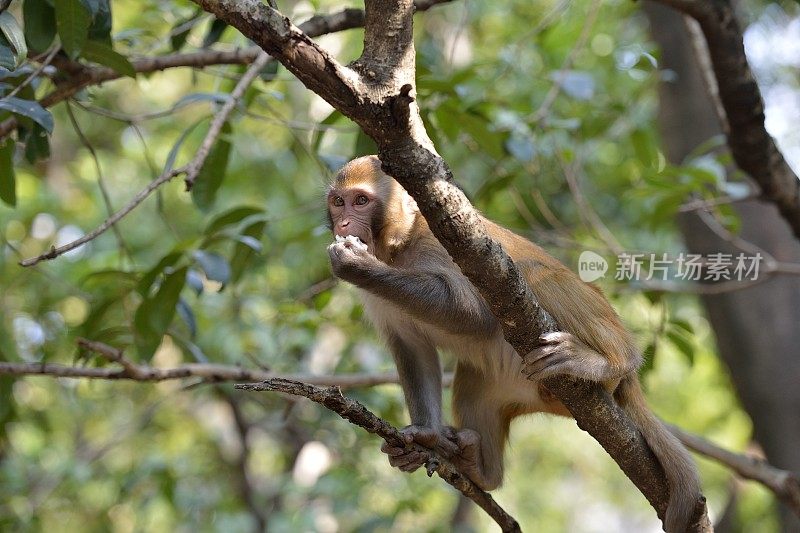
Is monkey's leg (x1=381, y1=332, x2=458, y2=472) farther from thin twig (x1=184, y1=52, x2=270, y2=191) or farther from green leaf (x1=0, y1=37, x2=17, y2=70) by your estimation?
green leaf (x1=0, y1=37, x2=17, y2=70)

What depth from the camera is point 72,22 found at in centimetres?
410

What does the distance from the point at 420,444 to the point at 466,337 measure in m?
0.59

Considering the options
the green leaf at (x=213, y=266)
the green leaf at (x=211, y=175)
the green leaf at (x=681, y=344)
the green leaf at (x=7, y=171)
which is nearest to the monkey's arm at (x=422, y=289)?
the green leaf at (x=213, y=266)

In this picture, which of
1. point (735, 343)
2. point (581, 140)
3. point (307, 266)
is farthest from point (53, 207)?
point (735, 343)

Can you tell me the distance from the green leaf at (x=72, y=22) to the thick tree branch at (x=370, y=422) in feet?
6.34

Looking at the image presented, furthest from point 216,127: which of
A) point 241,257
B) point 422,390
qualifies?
point 422,390

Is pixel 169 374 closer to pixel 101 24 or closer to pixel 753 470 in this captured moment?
pixel 101 24

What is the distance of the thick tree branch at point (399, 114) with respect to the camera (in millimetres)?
2740

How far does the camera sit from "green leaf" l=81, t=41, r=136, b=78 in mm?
4430

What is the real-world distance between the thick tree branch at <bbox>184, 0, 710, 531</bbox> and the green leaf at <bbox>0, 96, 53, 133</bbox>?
4.07 feet

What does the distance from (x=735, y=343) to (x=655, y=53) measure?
3142 millimetres

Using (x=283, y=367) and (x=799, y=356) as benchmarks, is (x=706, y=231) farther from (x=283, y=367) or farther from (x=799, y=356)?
(x=283, y=367)

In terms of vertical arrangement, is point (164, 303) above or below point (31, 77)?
below

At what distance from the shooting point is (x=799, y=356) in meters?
8.14
